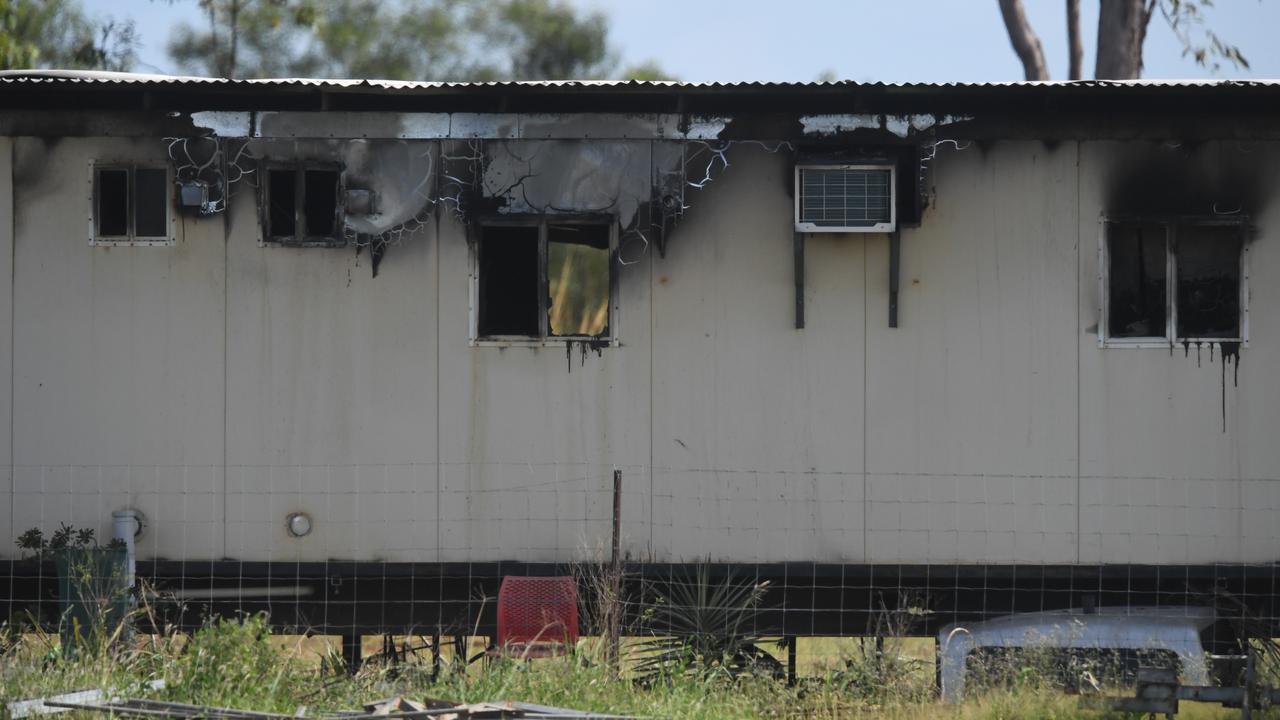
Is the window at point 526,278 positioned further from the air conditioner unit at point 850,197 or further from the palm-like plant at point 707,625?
the palm-like plant at point 707,625

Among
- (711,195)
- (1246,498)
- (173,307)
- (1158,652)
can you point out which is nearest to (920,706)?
(1158,652)

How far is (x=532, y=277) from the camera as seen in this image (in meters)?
→ 9.34

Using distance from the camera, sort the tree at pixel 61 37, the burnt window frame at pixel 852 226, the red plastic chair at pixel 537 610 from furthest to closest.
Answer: the tree at pixel 61 37 → the burnt window frame at pixel 852 226 → the red plastic chair at pixel 537 610

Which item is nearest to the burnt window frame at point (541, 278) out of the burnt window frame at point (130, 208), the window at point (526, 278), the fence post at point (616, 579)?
the window at point (526, 278)

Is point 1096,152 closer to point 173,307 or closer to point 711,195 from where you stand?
point 711,195

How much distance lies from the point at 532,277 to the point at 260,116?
1.90 m

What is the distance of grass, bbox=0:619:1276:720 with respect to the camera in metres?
6.80

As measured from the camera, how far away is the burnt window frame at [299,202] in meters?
8.66

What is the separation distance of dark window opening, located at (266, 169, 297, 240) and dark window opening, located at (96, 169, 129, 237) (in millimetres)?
838

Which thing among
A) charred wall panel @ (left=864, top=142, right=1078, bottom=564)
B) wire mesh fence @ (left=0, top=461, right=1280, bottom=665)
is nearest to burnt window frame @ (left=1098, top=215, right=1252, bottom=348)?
charred wall panel @ (left=864, top=142, right=1078, bottom=564)

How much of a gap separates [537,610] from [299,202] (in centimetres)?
273

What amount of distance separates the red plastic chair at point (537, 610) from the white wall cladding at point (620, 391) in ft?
1.23

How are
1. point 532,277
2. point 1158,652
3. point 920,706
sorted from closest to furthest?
point 920,706 → point 1158,652 → point 532,277

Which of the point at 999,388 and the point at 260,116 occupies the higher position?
the point at 260,116
